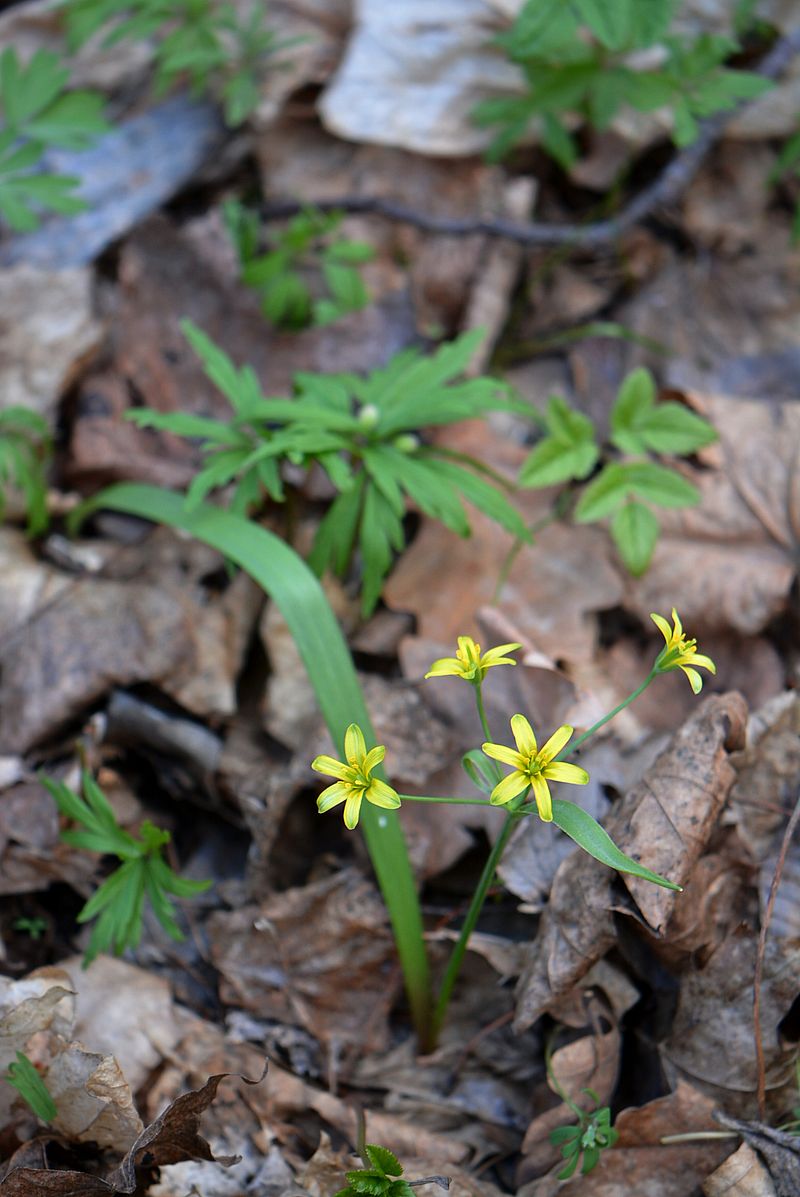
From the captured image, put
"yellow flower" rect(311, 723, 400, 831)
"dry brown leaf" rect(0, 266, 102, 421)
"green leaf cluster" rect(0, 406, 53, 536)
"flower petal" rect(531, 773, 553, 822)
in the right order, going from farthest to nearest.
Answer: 1. "dry brown leaf" rect(0, 266, 102, 421)
2. "green leaf cluster" rect(0, 406, 53, 536)
3. "yellow flower" rect(311, 723, 400, 831)
4. "flower petal" rect(531, 773, 553, 822)

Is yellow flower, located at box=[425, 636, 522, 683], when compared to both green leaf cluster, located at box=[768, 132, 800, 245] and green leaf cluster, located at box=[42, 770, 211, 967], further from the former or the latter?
green leaf cluster, located at box=[768, 132, 800, 245]

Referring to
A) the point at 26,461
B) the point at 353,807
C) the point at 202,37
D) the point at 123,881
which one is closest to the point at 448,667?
the point at 353,807

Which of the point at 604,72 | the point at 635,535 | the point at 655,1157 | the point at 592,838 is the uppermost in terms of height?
the point at 604,72

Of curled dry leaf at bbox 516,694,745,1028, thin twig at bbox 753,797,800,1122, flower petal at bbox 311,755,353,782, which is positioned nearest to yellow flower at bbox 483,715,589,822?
flower petal at bbox 311,755,353,782

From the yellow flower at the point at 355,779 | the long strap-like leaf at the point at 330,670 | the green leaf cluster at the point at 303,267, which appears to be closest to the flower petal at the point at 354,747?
the yellow flower at the point at 355,779

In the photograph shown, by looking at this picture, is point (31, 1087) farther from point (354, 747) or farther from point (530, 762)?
point (530, 762)

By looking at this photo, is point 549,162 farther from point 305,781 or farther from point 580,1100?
point 580,1100

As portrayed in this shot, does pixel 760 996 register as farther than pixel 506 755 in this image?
Yes
